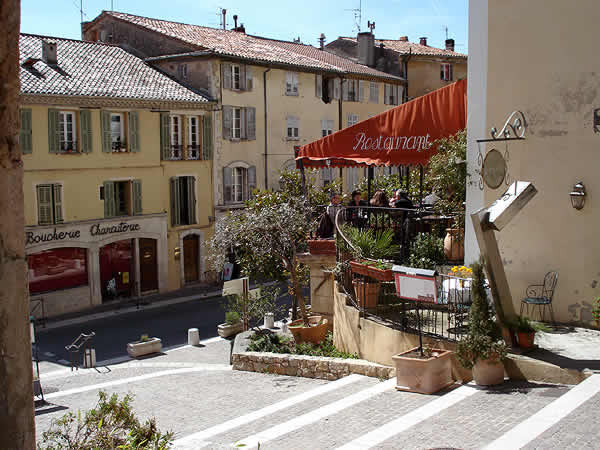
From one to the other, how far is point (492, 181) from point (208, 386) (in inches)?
253

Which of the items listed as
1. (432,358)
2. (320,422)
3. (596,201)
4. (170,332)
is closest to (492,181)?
(596,201)

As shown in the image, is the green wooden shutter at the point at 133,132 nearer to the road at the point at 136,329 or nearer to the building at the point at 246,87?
the building at the point at 246,87

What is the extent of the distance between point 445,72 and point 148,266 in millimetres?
24422

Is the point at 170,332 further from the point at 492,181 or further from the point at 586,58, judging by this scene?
the point at 586,58

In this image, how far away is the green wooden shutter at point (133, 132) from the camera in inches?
1074

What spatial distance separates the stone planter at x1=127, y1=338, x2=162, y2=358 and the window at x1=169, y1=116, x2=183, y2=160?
11.0 metres

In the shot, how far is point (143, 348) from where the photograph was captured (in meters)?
19.4

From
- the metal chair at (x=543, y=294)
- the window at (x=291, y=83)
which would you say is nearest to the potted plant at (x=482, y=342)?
the metal chair at (x=543, y=294)

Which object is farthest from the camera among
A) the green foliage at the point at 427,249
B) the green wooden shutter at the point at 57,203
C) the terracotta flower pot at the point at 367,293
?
the green wooden shutter at the point at 57,203

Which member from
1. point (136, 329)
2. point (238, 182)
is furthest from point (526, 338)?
point (238, 182)

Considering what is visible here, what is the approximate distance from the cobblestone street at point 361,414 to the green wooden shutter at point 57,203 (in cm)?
1274

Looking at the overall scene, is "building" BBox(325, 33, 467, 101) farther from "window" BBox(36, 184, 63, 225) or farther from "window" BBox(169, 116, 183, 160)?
"window" BBox(36, 184, 63, 225)

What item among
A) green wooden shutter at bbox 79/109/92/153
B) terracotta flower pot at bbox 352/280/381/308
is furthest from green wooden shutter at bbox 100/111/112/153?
terracotta flower pot at bbox 352/280/381/308

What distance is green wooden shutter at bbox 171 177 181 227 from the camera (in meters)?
28.8
